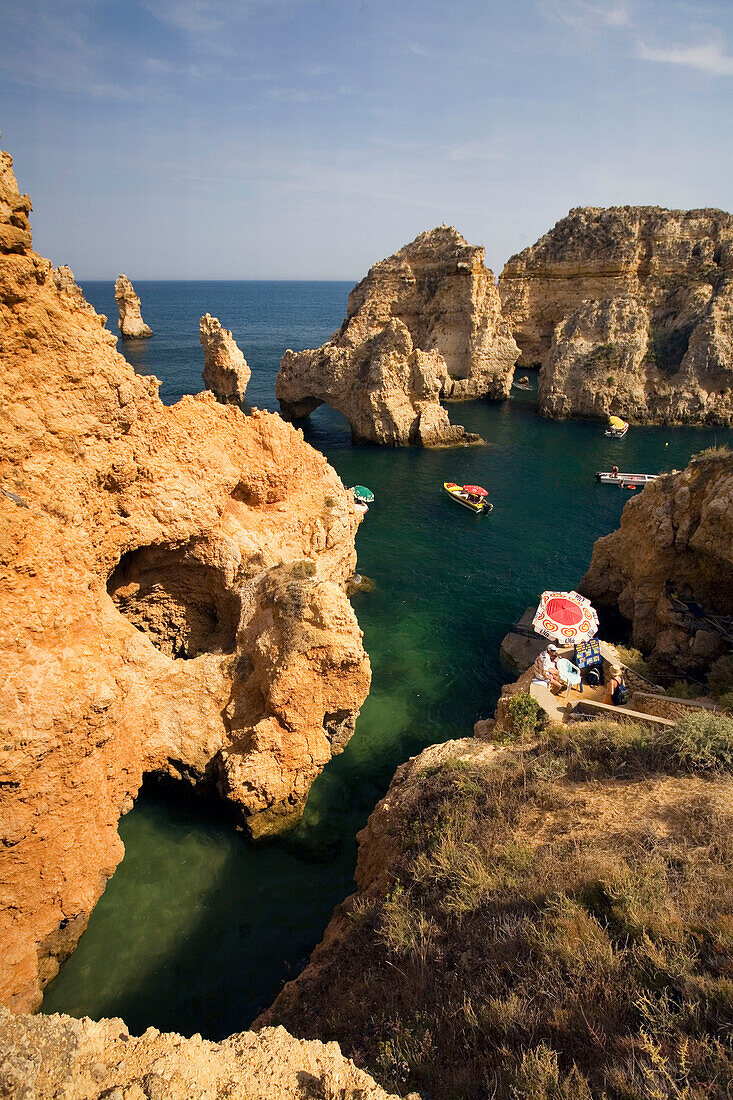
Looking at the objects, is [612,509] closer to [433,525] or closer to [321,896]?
[433,525]

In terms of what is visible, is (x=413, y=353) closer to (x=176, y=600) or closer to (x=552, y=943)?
(x=176, y=600)

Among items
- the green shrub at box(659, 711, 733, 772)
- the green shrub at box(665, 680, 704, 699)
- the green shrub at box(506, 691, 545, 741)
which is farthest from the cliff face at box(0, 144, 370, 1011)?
the green shrub at box(665, 680, 704, 699)

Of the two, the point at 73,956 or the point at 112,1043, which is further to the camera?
the point at 73,956

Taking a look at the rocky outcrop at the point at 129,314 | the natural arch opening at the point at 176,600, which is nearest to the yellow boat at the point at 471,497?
Answer: the natural arch opening at the point at 176,600

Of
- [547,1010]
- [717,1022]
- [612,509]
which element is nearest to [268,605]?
[547,1010]

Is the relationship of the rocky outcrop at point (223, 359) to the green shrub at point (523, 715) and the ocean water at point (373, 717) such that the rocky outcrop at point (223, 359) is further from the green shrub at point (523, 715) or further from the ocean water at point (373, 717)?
the green shrub at point (523, 715)
